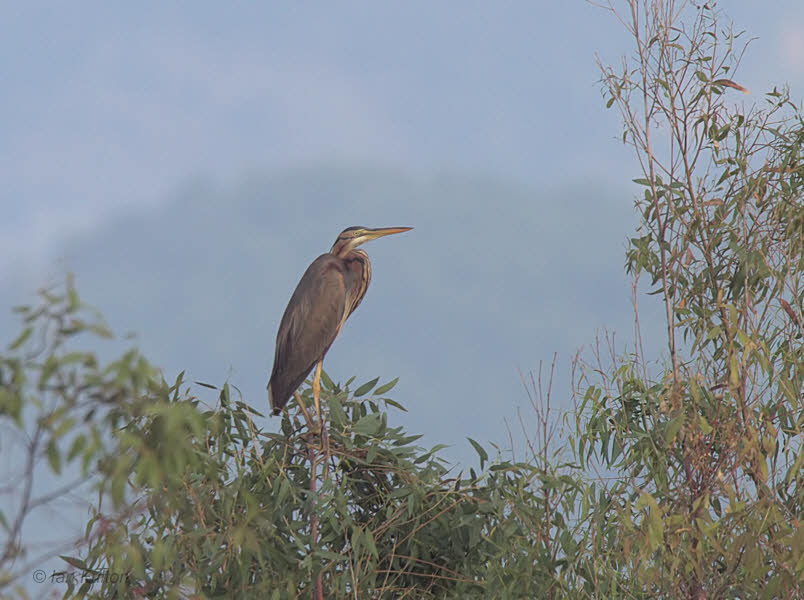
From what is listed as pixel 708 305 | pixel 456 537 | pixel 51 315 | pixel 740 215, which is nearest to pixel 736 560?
pixel 456 537

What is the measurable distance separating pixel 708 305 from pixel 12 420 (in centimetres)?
282

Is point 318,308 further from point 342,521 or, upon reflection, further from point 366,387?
point 342,521

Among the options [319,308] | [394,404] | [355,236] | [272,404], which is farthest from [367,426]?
[355,236]

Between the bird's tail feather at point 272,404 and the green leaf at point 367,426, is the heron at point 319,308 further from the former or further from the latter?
the green leaf at point 367,426

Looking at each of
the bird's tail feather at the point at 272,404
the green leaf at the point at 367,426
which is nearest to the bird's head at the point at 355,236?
the bird's tail feather at the point at 272,404

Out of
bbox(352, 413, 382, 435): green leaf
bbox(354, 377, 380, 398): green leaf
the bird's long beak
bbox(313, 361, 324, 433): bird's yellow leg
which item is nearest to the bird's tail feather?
bbox(313, 361, 324, 433): bird's yellow leg

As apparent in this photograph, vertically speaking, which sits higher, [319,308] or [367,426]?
[319,308]

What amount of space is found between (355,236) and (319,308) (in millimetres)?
446

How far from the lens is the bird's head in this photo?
4.60 meters

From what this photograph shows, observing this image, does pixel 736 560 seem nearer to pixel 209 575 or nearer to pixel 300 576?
pixel 300 576

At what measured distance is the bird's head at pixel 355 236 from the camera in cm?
460

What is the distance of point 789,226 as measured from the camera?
3574 millimetres

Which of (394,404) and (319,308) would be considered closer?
(394,404)

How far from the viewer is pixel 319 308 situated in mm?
4359
